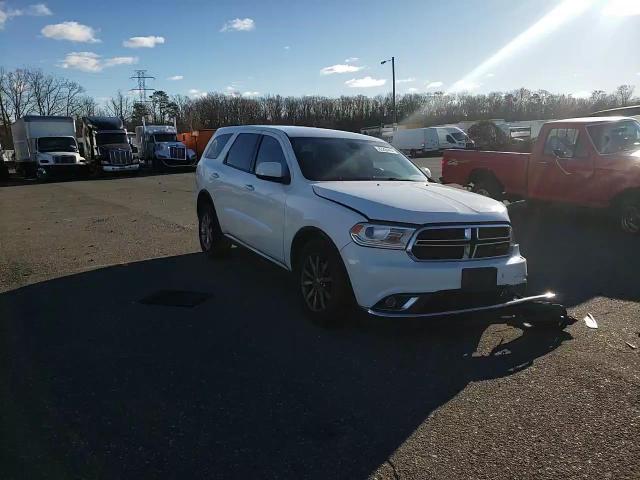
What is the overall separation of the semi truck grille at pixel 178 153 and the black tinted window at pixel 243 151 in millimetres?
29876

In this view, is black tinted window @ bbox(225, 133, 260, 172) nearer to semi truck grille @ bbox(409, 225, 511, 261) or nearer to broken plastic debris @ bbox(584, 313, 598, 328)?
semi truck grille @ bbox(409, 225, 511, 261)

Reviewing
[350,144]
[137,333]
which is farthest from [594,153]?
[137,333]

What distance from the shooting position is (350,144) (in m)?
6.10

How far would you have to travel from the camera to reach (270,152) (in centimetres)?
611

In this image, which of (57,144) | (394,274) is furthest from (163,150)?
(394,274)

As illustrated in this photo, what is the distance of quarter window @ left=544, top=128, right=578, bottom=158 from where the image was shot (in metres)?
9.49

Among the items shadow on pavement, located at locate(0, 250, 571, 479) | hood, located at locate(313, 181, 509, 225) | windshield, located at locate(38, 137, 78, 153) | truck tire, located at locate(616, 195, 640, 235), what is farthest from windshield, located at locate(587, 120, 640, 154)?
windshield, located at locate(38, 137, 78, 153)

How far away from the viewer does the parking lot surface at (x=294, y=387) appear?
9.49 feet

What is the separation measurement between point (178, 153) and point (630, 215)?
31.2m

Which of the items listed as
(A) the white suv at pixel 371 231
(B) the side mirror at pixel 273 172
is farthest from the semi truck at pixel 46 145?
(B) the side mirror at pixel 273 172

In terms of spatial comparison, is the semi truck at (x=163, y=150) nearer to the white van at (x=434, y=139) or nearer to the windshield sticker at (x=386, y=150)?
the white van at (x=434, y=139)

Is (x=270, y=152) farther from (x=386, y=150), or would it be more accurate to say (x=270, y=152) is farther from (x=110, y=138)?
(x=110, y=138)

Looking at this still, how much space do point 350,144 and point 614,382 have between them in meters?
3.59

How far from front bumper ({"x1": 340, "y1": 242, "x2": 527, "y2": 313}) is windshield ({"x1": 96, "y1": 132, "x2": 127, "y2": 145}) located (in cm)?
3235
